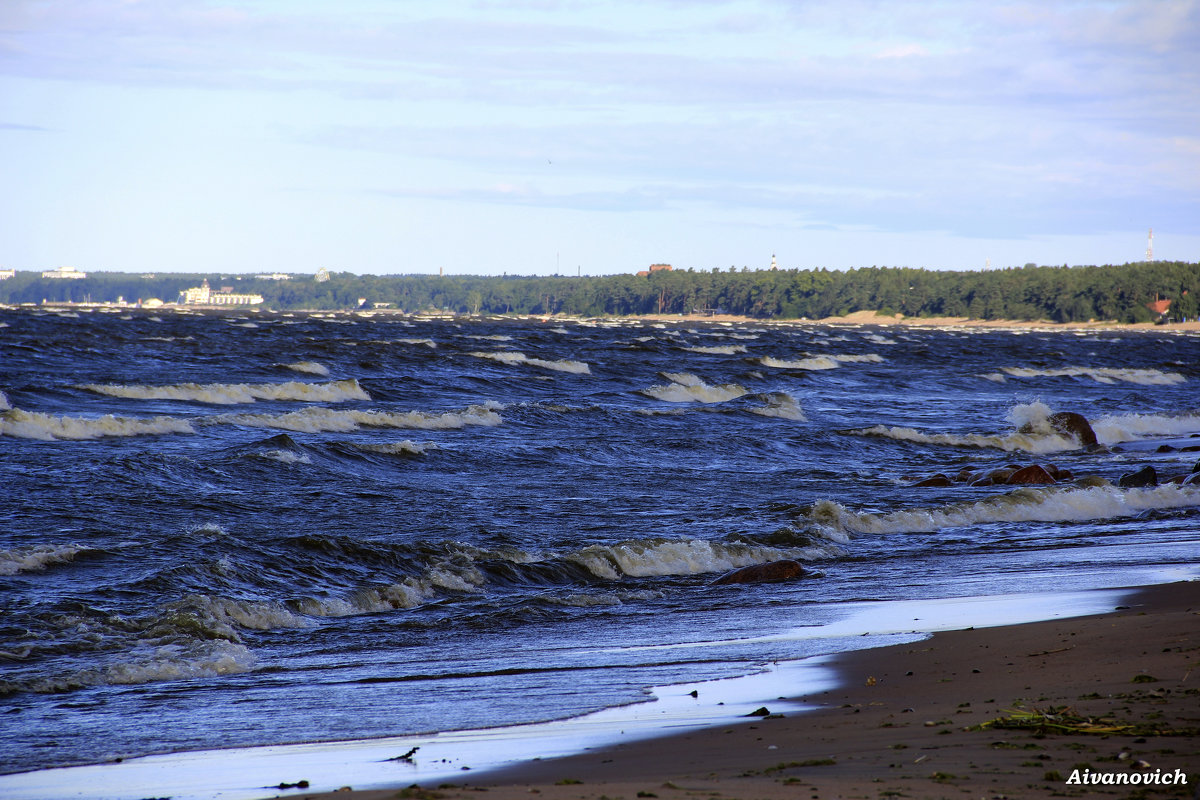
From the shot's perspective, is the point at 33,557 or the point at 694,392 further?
the point at 694,392

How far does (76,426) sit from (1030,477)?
15.2m

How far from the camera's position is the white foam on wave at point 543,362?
40.5m

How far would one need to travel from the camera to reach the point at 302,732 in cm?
530

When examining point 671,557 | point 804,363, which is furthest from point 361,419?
point 804,363

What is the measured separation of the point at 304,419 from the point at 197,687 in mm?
15858


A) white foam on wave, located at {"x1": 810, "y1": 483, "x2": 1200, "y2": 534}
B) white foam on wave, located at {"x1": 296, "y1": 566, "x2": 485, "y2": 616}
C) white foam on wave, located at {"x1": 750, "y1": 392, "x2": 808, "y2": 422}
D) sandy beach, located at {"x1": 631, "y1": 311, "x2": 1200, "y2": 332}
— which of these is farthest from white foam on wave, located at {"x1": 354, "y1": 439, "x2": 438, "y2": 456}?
sandy beach, located at {"x1": 631, "y1": 311, "x2": 1200, "y2": 332}

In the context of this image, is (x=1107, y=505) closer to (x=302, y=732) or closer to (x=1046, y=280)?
(x=302, y=732)

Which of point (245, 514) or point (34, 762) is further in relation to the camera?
point (245, 514)

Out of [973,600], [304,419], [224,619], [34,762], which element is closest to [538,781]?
[34,762]

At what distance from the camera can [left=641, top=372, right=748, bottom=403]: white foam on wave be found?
32.4 metres

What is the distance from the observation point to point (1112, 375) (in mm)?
45438

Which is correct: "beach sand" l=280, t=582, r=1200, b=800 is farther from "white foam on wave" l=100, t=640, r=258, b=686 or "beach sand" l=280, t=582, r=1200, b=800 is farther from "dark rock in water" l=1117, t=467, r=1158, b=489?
"dark rock in water" l=1117, t=467, r=1158, b=489

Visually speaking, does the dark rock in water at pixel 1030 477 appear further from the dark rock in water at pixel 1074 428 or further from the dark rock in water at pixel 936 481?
A: the dark rock in water at pixel 1074 428

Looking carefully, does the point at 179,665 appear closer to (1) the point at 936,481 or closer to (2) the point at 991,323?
(1) the point at 936,481
